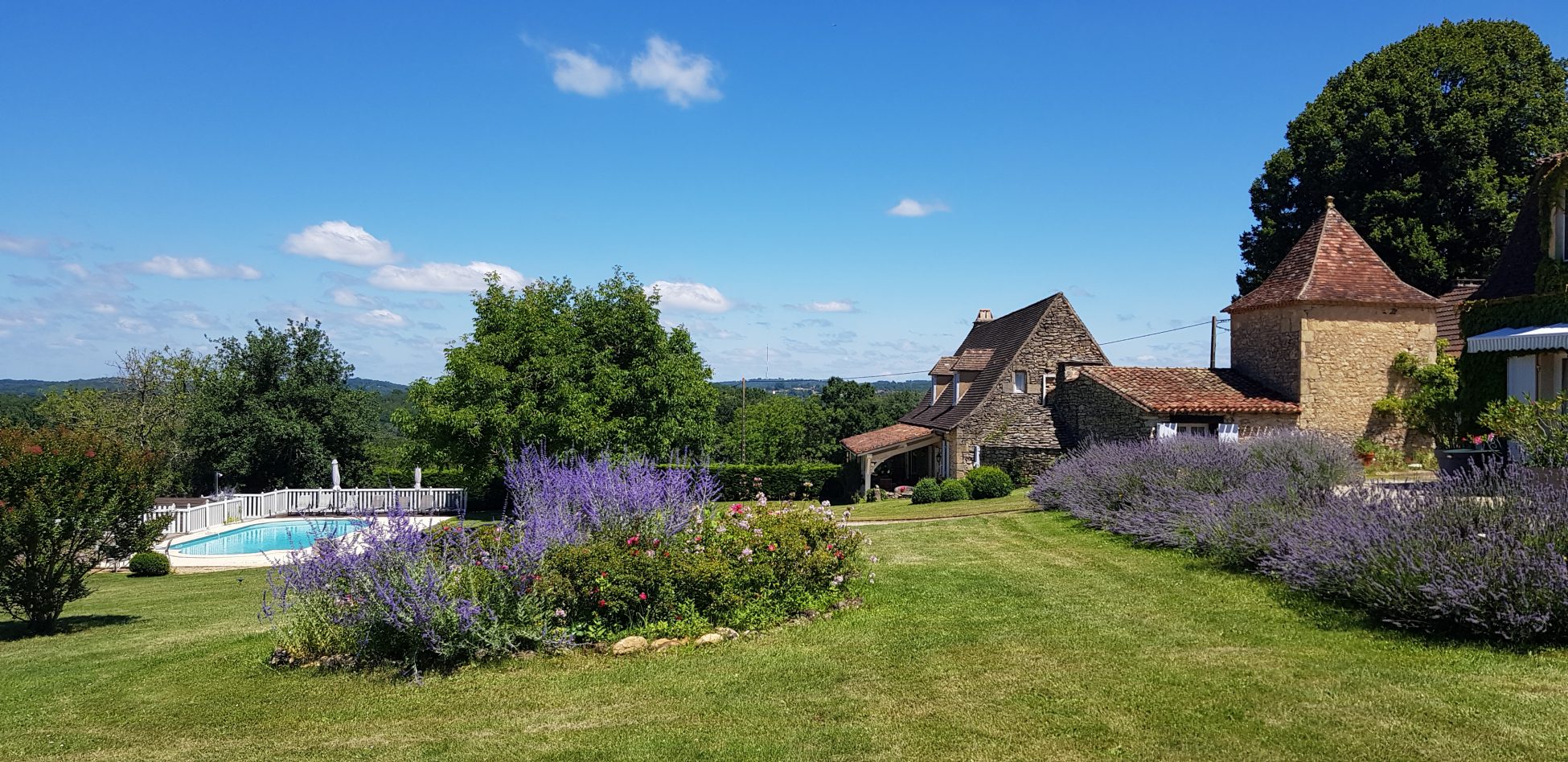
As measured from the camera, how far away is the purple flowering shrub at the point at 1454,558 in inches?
243

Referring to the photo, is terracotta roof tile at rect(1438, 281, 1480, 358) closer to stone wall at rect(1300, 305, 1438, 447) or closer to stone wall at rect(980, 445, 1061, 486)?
stone wall at rect(1300, 305, 1438, 447)

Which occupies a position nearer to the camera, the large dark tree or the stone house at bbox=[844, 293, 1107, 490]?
the large dark tree

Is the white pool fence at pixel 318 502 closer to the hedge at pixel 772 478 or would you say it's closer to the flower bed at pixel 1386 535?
the hedge at pixel 772 478

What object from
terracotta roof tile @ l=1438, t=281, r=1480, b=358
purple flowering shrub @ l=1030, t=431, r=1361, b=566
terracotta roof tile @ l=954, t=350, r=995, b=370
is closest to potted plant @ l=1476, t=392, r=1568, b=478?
purple flowering shrub @ l=1030, t=431, r=1361, b=566

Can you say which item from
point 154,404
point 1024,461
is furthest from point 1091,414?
point 154,404

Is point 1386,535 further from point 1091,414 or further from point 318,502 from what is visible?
point 318,502

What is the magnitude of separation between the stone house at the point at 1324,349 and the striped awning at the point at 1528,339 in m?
5.76

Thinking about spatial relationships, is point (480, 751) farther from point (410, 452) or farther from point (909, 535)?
point (410, 452)

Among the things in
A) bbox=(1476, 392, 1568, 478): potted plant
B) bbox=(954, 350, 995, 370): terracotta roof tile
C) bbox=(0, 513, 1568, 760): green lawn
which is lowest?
bbox=(0, 513, 1568, 760): green lawn

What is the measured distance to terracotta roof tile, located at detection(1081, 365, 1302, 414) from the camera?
814 inches

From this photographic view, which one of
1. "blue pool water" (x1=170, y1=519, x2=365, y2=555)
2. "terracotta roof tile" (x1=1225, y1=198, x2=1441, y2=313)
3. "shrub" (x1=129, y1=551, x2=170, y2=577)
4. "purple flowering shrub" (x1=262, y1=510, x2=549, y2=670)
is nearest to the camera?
"purple flowering shrub" (x1=262, y1=510, x2=549, y2=670)

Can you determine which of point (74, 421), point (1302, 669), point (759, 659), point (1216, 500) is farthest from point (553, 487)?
point (74, 421)

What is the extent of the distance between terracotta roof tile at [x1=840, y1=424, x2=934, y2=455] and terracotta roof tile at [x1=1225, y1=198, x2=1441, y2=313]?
11648mm

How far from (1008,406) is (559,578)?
22.7 m
